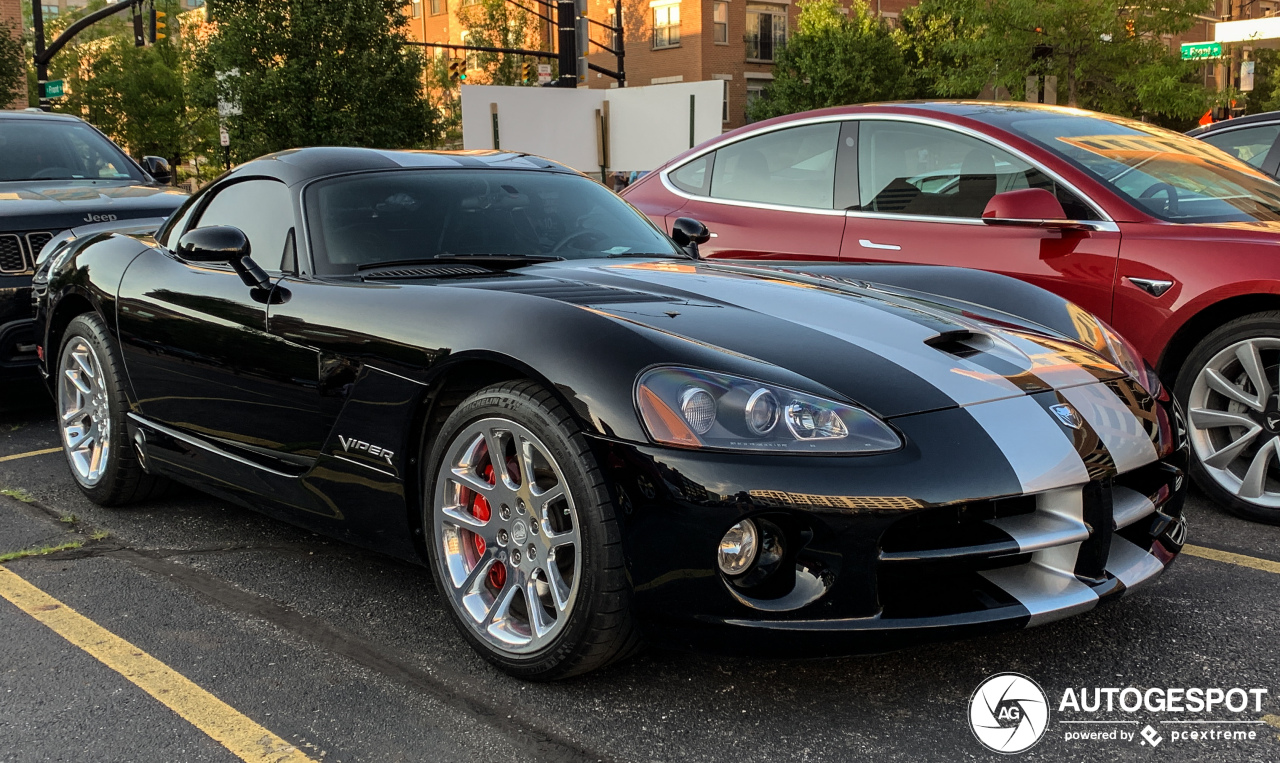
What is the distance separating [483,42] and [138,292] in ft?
138

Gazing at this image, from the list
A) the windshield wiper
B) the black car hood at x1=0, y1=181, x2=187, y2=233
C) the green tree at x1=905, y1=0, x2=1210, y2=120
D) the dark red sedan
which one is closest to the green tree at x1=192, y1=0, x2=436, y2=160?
the green tree at x1=905, y1=0, x2=1210, y2=120

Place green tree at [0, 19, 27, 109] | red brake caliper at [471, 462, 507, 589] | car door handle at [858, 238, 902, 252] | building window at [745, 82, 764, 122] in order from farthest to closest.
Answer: building window at [745, 82, 764, 122] → green tree at [0, 19, 27, 109] → car door handle at [858, 238, 902, 252] → red brake caliper at [471, 462, 507, 589]

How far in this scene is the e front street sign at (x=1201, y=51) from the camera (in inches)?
908

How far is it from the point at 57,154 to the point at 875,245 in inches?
247

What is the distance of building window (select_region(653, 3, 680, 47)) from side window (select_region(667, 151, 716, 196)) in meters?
37.4

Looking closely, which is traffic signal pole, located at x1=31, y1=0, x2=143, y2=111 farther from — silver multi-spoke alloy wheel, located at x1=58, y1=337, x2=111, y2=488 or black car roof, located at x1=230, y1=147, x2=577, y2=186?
black car roof, located at x1=230, y1=147, x2=577, y2=186

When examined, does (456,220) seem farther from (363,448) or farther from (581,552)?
(581,552)

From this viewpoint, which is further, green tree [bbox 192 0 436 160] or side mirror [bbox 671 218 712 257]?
green tree [bbox 192 0 436 160]

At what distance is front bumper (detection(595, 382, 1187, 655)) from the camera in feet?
8.03

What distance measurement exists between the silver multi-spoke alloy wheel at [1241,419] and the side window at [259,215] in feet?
10.6

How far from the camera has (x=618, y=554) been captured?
2.54 meters

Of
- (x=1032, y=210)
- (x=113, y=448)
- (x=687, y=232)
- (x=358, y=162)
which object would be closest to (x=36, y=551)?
(x=113, y=448)

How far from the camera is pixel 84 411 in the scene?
4.82 meters

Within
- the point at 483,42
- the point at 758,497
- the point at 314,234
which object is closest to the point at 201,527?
the point at 314,234
